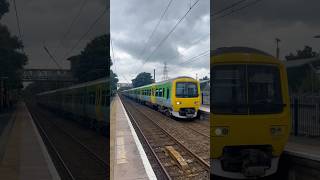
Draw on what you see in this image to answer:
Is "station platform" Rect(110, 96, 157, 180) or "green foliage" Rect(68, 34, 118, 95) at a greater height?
"green foliage" Rect(68, 34, 118, 95)

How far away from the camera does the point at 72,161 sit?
1079 mm

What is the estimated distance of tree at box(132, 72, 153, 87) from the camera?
6.72 feet

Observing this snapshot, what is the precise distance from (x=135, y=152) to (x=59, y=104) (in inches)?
56.4

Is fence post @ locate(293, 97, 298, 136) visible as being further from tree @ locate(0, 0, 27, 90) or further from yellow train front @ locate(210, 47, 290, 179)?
tree @ locate(0, 0, 27, 90)

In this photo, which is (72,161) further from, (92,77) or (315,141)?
(315,141)

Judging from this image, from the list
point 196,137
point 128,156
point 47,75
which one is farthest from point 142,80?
point 47,75

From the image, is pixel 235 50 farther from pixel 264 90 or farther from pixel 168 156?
pixel 168 156

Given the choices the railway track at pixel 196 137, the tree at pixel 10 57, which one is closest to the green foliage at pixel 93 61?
the tree at pixel 10 57

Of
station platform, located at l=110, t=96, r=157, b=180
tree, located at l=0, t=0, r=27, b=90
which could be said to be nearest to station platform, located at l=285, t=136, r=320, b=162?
station platform, located at l=110, t=96, r=157, b=180

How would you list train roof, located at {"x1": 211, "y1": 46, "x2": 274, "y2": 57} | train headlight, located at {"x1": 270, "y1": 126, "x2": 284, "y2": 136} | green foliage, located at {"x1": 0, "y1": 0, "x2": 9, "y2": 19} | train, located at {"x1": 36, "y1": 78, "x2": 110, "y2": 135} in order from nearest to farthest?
green foliage, located at {"x1": 0, "y1": 0, "x2": 9, "y2": 19}, train, located at {"x1": 36, "y1": 78, "x2": 110, "y2": 135}, train roof, located at {"x1": 211, "y1": 46, "x2": 274, "y2": 57}, train headlight, located at {"x1": 270, "y1": 126, "x2": 284, "y2": 136}

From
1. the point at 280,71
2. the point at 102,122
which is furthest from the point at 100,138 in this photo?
the point at 280,71

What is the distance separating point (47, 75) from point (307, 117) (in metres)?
2.26

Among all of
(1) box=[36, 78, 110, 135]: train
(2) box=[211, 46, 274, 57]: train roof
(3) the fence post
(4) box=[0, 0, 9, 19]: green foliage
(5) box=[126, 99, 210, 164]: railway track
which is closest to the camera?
(4) box=[0, 0, 9, 19]: green foliage

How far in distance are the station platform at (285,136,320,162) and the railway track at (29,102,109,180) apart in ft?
4.83
